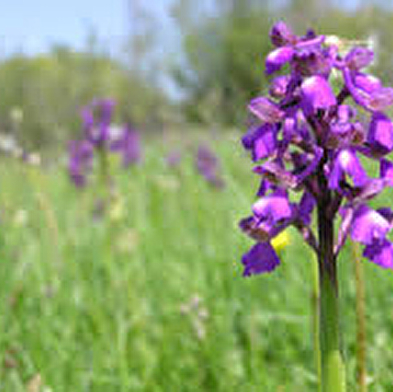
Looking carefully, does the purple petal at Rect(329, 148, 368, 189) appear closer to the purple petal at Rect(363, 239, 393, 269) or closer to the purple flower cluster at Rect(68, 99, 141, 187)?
the purple petal at Rect(363, 239, 393, 269)

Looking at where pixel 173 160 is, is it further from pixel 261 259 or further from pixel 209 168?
pixel 261 259

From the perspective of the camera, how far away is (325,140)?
3.39 ft

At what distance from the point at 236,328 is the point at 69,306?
2.59ft

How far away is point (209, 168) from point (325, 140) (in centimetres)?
488

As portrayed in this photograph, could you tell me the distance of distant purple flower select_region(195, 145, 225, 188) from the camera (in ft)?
19.3

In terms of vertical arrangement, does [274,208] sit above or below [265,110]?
below

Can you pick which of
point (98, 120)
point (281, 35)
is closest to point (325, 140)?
point (281, 35)

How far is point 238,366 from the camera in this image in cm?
223

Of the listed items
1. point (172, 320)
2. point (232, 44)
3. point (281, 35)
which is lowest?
point (172, 320)

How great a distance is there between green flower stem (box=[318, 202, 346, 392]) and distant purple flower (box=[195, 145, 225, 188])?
478 centimetres

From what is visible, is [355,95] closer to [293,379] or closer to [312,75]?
[312,75]

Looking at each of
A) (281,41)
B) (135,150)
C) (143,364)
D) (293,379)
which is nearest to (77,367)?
(143,364)

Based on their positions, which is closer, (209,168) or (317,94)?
(317,94)

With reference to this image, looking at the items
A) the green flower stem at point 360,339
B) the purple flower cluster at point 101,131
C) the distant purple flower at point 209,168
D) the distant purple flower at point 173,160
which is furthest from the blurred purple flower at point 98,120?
the distant purple flower at point 173,160
